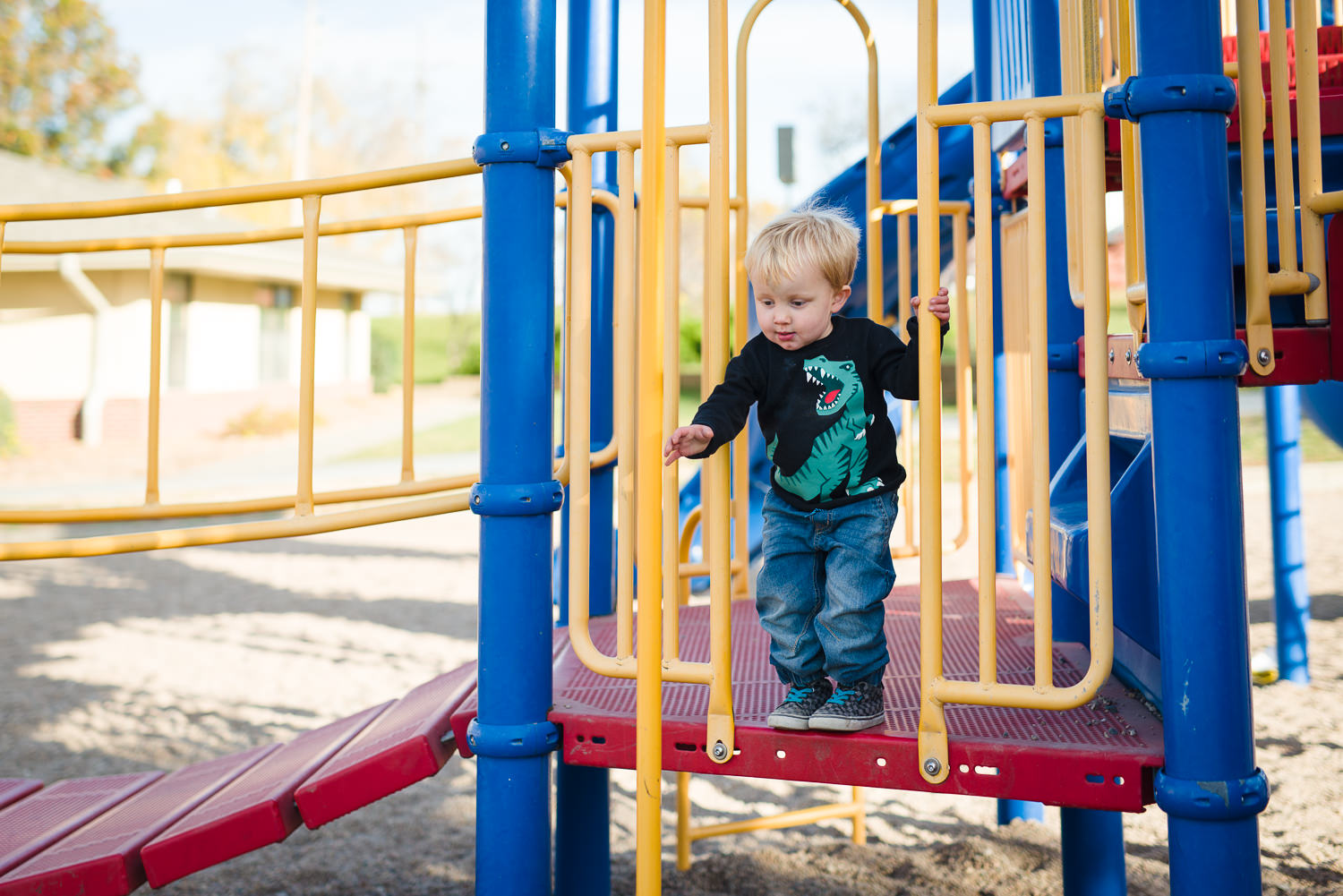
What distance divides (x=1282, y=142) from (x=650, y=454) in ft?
3.99

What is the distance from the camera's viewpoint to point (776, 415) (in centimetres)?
197

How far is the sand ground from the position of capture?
10.7 ft

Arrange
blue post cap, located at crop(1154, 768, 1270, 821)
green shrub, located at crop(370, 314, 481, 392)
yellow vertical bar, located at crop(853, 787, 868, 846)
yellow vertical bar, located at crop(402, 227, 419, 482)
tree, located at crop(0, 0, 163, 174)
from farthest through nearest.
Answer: green shrub, located at crop(370, 314, 481, 392)
tree, located at crop(0, 0, 163, 174)
yellow vertical bar, located at crop(853, 787, 868, 846)
yellow vertical bar, located at crop(402, 227, 419, 482)
blue post cap, located at crop(1154, 768, 1270, 821)

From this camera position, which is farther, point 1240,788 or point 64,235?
point 64,235

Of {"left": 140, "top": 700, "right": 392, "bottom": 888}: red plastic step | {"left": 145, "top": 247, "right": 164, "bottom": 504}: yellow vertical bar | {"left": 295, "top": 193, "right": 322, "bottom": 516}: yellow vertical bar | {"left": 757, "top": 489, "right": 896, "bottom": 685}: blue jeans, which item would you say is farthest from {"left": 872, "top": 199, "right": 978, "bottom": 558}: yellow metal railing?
{"left": 145, "top": 247, "right": 164, "bottom": 504}: yellow vertical bar

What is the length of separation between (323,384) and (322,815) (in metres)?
20.7

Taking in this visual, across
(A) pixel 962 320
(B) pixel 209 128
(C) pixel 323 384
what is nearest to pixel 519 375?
(A) pixel 962 320

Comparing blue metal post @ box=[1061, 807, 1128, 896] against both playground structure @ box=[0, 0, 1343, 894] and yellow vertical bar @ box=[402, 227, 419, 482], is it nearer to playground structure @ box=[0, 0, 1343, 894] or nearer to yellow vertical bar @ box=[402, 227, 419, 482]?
playground structure @ box=[0, 0, 1343, 894]

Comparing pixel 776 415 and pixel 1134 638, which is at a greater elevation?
pixel 776 415

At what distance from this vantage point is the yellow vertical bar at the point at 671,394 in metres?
1.76

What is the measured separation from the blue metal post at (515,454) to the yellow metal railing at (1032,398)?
2.28ft

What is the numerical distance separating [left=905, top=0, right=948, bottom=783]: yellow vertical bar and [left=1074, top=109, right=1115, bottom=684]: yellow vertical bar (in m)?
0.17

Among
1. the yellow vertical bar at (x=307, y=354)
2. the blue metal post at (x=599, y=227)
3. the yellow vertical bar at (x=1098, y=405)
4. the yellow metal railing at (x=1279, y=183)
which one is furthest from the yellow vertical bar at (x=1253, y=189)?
the yellow vertical bar at (x=307, y=354)

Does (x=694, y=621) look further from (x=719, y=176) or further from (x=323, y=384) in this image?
(x=323, y=384)
